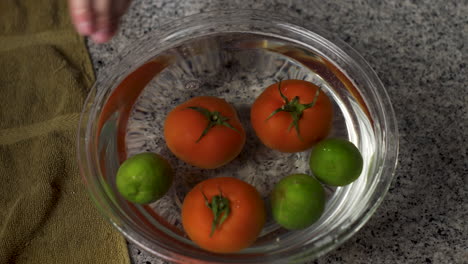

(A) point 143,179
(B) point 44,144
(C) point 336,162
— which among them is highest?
(C) point 336,162

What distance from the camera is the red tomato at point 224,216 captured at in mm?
709

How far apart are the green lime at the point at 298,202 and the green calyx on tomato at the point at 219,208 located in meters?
0.09

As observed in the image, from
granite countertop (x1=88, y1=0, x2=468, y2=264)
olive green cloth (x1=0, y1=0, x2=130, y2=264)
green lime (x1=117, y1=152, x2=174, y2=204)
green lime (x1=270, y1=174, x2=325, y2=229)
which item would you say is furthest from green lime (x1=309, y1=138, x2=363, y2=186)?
olive green cloth (x1=0, y1=0, x2=130, y2=264)

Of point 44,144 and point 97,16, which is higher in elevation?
point 97,16

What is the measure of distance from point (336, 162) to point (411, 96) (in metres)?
0.28

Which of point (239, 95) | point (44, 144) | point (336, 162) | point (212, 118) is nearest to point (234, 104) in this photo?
point (239, 95)

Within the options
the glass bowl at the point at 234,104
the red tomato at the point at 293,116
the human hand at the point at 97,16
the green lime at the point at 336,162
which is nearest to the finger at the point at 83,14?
the human hand at the point at 97,16

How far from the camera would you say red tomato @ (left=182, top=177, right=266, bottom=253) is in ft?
2.33

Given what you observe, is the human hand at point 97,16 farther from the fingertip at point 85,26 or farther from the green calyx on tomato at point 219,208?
the green calyx on tomato at point 219,208

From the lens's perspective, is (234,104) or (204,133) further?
(234,104)

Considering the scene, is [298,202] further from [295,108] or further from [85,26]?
[85,26]

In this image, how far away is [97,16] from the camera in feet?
2.28

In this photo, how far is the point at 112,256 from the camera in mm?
828

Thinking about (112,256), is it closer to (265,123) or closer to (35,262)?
(35,262)
